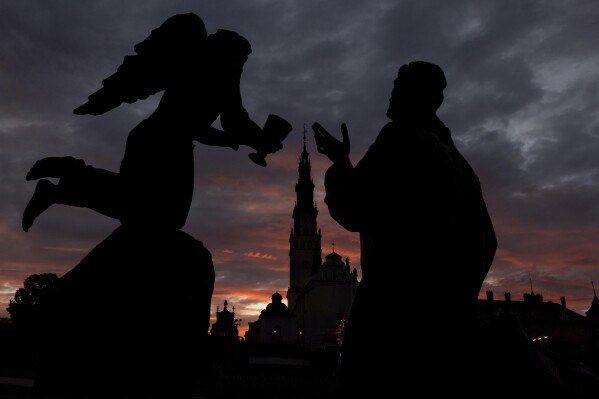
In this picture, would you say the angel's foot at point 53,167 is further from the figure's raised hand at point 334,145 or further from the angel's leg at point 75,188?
the figure's raised hand at point 334,145

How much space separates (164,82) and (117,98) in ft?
1.03

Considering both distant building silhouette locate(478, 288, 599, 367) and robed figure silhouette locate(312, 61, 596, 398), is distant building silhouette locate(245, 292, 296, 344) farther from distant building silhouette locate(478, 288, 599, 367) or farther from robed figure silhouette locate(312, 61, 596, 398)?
robed figure silhouette locate(312, 61, 596, 398)

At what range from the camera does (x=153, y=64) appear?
3.15 m

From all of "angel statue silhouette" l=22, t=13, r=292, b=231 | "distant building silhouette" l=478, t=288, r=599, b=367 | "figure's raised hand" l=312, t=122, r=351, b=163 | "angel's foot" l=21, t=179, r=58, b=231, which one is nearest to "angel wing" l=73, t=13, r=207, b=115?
"angel statue silhouette" l=22, t=13, r=292, b=231

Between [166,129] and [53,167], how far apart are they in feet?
2.19

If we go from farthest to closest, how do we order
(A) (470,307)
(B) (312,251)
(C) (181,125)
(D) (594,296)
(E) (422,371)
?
(B) (312,251) → (D) (594,296) → (C) (181,125) → (A) (470,307) → (E) (422,371)

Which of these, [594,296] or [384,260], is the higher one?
[594,296]

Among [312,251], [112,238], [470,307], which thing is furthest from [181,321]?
[312,251]

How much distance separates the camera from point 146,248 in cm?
260

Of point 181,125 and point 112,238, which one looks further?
point 181,125

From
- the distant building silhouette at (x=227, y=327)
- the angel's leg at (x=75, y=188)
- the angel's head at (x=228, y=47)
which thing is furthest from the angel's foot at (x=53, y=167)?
the distant building silhouette at (x=227, y=327)

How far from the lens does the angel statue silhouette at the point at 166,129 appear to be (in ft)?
9.00

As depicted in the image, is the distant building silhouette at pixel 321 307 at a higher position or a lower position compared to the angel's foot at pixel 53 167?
higher

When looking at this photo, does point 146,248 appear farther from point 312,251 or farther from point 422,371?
point 312,251
